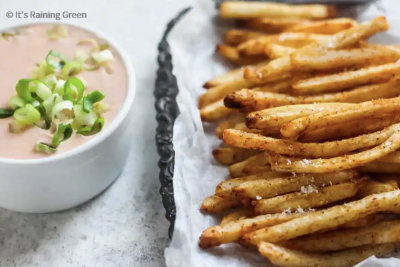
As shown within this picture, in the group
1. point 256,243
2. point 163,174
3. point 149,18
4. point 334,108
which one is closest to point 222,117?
point 163,174

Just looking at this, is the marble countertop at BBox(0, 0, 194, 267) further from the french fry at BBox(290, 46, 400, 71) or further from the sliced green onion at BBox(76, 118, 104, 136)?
the french fry at BBox(290, 46, 400, 71)

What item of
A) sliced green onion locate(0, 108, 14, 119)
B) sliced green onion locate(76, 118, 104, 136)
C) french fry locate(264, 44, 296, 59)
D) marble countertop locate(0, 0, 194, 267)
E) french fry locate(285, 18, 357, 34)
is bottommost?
marble countertop locate(0, 0, 194, 267)

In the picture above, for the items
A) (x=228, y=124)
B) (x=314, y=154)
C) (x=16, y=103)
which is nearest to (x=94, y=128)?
(x=16, y=103)

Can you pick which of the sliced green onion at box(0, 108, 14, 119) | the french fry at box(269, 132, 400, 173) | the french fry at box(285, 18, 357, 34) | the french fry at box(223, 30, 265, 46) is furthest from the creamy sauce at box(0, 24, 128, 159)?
the french fry at box(285, 18, 357, 34)

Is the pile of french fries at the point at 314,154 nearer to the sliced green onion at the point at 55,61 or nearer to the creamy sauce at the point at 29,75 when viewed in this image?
the creamy sauce at the point at 29,75

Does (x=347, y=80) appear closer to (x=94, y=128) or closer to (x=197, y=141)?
(x=197, y=141)

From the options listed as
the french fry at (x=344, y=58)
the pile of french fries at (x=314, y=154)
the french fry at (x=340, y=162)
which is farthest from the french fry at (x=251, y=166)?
the french fry at (x=344, y=58)
